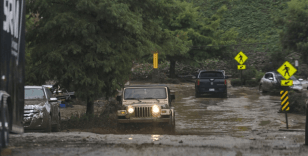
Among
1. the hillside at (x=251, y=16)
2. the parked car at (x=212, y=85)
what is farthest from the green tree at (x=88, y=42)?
the hillside at (x=251, y=16)

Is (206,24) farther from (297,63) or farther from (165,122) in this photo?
(165,122)

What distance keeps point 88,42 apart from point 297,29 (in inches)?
1149

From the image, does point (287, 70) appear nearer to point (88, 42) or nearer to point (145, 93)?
point (145, 93)

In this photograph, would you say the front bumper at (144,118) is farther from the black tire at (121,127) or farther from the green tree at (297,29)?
the green tree at (297,29)

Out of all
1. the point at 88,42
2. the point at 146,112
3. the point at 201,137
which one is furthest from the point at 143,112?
the point at 88,42

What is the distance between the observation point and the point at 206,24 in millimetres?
48406

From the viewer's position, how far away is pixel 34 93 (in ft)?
40.2

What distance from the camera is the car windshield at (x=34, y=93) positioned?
12.1m

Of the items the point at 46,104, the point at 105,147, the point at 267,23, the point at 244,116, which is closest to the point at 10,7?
the point at 105,147

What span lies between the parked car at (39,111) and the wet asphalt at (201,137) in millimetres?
1175

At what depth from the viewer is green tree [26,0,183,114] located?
13.0 m

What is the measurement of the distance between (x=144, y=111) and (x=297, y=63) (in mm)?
30050

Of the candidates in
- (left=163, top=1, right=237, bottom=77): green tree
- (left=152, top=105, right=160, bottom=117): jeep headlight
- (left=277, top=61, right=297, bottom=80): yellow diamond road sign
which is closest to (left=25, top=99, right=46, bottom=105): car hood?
(left=152, top=105, right=160, bottom=117): jeep headlight

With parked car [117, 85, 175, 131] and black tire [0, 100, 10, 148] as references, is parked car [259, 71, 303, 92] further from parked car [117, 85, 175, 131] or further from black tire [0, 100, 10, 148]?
black tire [0, 100, 10, 148]
